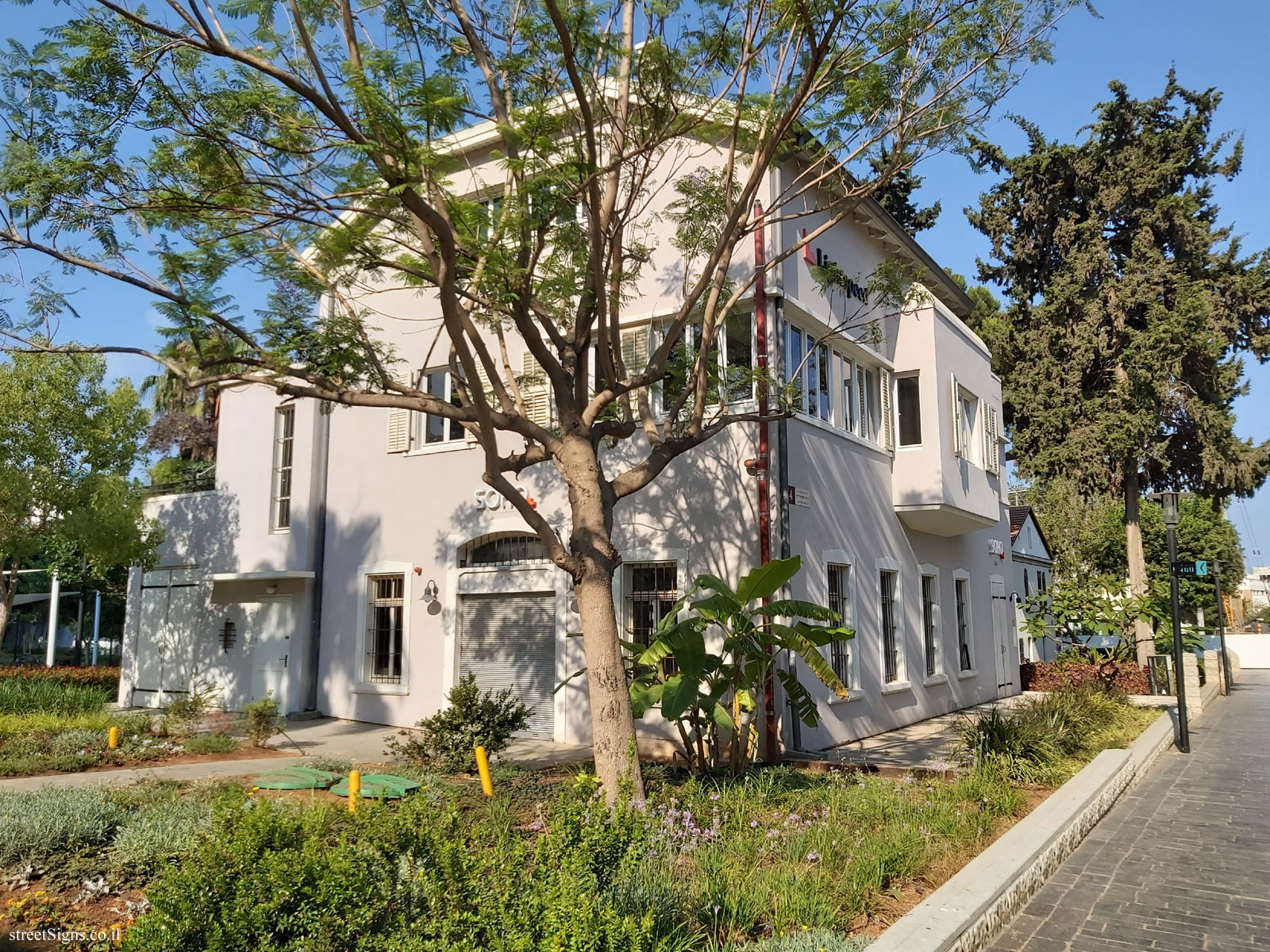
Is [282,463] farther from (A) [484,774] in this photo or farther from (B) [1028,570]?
(B) [1028,570]

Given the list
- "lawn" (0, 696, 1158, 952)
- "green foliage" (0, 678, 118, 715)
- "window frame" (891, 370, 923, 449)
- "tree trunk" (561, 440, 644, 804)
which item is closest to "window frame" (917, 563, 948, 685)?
"window frame" (891, 370, 923, 449)

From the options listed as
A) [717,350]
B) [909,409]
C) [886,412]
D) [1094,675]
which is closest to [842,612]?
[886,412]

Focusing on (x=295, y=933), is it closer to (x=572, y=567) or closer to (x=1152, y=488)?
(x=572, y=567)

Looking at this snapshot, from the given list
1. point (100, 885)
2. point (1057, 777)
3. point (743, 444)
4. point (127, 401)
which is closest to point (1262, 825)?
point (1057, 777)

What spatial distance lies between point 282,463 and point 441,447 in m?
4.61

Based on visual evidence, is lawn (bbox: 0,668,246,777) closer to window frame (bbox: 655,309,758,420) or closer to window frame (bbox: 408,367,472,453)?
window frame (bbox: 408,367,472,453)

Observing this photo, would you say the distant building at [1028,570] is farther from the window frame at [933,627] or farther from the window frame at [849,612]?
the window frame at [849,612]

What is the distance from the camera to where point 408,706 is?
15047mm

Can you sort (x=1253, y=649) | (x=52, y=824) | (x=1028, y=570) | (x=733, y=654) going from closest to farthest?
(x=52, y=824) < (x=733, y=654) < (x=1028, y=570) < (x=1253, y=649)

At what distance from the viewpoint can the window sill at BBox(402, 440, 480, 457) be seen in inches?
595

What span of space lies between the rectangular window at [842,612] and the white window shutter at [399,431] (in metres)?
7.52

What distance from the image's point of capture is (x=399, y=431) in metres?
16.1

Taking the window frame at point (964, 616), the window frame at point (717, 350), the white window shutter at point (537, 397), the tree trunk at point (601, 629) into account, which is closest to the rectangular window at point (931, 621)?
the window frame at point (964, 616)

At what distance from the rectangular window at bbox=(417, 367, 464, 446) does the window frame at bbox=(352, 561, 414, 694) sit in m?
2.20
